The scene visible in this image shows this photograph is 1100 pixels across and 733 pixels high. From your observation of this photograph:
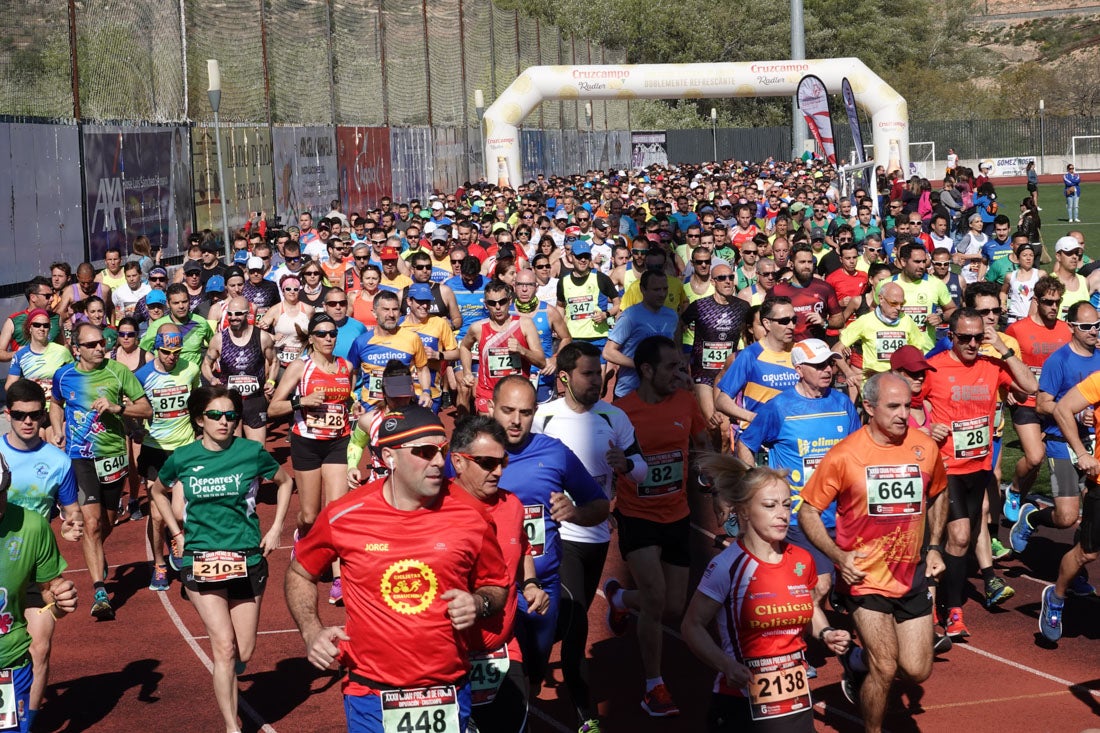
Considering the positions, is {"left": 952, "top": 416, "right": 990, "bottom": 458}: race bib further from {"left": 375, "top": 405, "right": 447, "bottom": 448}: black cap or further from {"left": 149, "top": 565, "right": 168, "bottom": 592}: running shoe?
{"left": 149, "top": 565, "right": 168, "bottom": 592}: running shoe

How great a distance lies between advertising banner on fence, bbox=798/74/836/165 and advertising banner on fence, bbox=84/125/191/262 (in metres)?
10.8

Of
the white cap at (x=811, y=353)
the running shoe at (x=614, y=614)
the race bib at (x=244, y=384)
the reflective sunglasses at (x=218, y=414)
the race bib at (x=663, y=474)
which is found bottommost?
the running shoe at (x=614, y=614)

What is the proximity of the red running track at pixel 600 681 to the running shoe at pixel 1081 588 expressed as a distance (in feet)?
0.22

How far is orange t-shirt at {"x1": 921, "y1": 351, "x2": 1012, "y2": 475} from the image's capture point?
910 centimetres

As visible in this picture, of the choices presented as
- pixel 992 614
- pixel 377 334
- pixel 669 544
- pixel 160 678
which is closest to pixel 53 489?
pixel 160 678

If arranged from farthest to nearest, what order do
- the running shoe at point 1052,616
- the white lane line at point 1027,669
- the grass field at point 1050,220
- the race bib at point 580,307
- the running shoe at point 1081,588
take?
the race bib at point 580,307 → the grass field at point 1050,220 → the running shoe at point 1081,588 → the running shoe at point 1052,616 → the white lane line at point 1027,669

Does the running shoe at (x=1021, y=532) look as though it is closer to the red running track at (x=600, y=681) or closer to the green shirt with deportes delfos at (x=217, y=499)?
the red running track at (x=600, y=681)

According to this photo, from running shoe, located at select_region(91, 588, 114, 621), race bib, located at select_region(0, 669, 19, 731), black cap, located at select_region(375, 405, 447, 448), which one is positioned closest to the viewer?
black cap, located at select_region(375, 405, 447, 448)

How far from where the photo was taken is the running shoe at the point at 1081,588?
32.6 ft

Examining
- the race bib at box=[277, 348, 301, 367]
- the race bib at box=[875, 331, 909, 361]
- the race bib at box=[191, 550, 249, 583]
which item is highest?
the race bib at box=[875, 331, 909, 361]

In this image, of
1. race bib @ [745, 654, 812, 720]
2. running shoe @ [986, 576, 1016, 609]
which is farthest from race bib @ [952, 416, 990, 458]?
race bib @ [745, 654, 812, 720]

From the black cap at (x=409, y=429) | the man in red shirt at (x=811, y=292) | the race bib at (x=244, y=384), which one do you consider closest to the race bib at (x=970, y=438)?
the man in red shirt at (x=811, y=292)

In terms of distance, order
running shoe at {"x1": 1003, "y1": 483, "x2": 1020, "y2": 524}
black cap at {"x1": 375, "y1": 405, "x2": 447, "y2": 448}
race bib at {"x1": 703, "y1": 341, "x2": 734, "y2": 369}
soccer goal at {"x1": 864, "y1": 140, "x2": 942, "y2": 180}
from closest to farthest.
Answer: black cap at {"x1": 375, "y1": 405, "x2": 447, "y2": 448} → running shoe at {"x1": 1003, "y1": 483, "x2": 1020, "y2": 524} → race bib at {"x1": 703, "y1": 341, "x2": 734, "y2": 369} → soccer goal at {"x1": 864, "y1": 140, "x2": 942, "y2": 180}

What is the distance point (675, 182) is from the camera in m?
39.5
